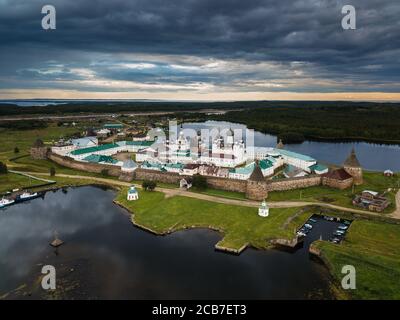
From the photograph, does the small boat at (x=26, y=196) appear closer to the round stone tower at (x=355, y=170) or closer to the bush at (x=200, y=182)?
the bush at (x=200, y=182)

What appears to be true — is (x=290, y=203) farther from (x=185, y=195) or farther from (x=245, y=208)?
(x=185, y=195)

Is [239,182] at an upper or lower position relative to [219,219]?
Answer: upper

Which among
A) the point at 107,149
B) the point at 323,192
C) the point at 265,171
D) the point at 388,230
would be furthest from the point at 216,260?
the point at 107,149

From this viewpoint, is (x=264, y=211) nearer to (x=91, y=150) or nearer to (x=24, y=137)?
(x=91, y=150)

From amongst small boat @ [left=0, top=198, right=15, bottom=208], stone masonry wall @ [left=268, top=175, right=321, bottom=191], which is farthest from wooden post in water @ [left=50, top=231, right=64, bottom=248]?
stone masonry wall @ [left=268, top=175, right=321, bottom=191]

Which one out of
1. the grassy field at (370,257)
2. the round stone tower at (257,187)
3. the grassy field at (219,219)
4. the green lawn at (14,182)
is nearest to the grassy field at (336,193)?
the round stone tower at (257,187)

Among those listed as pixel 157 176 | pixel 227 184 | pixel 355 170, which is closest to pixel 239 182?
pixel 227 184
